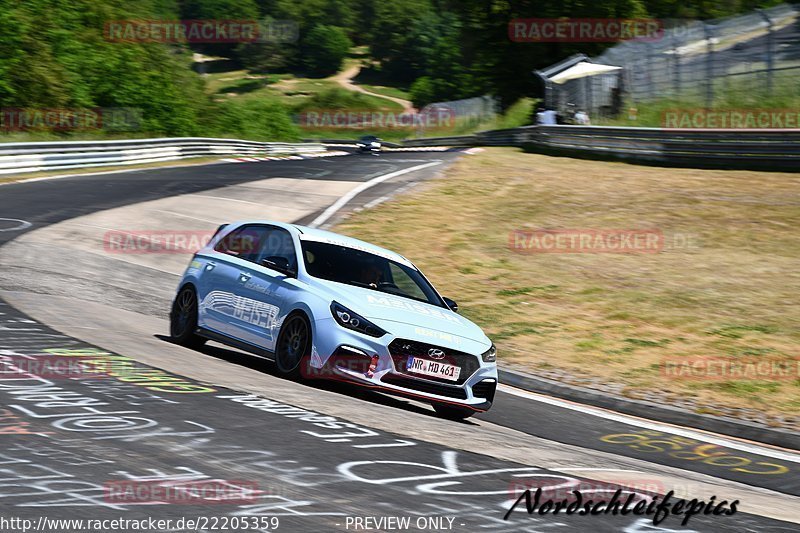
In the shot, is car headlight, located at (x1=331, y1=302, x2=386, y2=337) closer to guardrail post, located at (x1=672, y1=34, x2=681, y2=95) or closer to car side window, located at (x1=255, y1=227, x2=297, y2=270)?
car side window, located at (x1=255, y1=227, x2=297, y2=270)

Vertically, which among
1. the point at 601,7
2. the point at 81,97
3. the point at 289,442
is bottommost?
the point at 289,442

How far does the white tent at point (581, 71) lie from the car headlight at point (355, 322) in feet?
113

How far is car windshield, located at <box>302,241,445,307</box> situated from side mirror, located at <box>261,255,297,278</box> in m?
0.17

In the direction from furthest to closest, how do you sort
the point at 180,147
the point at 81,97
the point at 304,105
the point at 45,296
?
1. the point at 304,105
2. the point at 81,97
3. the point at 180,147
4. the point at 45,296

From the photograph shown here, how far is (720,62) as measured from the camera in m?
32.1

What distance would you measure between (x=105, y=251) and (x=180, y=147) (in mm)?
24997

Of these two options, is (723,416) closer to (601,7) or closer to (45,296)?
(45,296)

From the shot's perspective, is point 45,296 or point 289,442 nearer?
point 289,442

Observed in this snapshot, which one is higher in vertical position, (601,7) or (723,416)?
(601,7)

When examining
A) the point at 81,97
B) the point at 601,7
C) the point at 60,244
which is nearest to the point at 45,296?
the point at 60,244

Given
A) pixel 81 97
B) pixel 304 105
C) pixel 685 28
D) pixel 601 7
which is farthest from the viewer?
pixel 304 105

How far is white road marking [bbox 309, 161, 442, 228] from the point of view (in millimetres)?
22016

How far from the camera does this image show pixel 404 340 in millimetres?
8961

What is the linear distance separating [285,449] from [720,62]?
28894 mm
